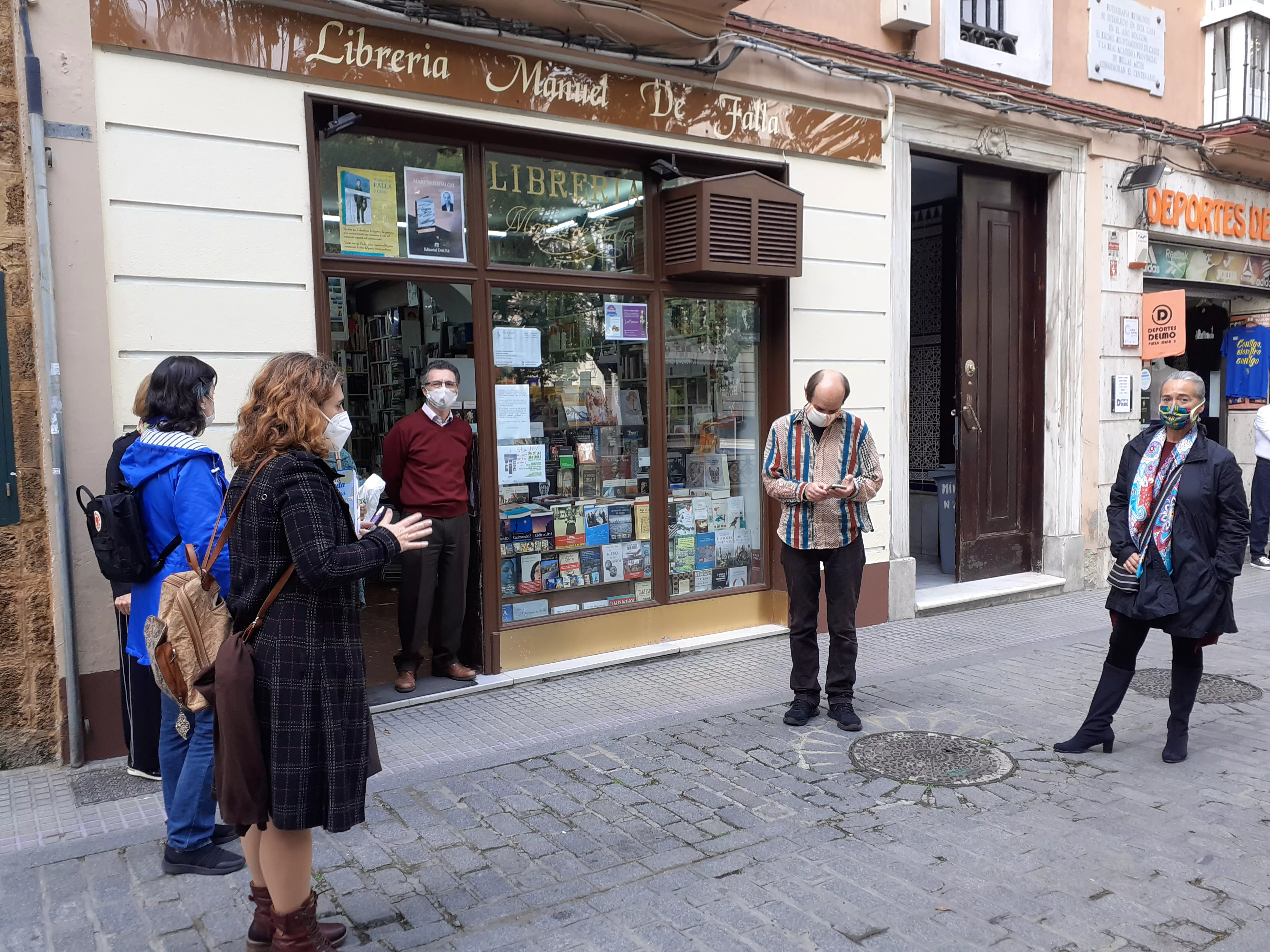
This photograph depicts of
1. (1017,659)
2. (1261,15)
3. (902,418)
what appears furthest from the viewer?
(1261,15)

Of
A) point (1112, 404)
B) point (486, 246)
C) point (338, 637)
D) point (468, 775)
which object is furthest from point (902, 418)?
point (338, 637)

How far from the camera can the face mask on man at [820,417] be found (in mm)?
5049

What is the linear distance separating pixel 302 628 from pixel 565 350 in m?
3.87

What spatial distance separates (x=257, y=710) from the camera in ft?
9.02

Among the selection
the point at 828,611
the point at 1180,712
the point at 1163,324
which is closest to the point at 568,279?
the point at 828,611

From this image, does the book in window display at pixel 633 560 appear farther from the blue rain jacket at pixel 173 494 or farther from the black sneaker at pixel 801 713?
the blue rain jacket at pixel 173 494

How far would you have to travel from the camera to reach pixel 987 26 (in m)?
8.11

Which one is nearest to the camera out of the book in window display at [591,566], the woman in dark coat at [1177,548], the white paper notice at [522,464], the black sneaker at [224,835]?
the black sneaker at [224,835]

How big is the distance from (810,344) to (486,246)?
2516 millimetres

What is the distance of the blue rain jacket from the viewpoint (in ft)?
11.8

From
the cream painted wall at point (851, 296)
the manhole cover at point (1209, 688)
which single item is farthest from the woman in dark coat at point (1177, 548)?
the cream painted wall at point (851, 296)

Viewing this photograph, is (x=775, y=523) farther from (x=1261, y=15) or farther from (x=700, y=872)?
(x=1261, y=15)

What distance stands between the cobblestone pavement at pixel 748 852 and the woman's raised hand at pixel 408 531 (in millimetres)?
1292

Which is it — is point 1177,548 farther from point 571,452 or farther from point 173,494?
point 173,494
